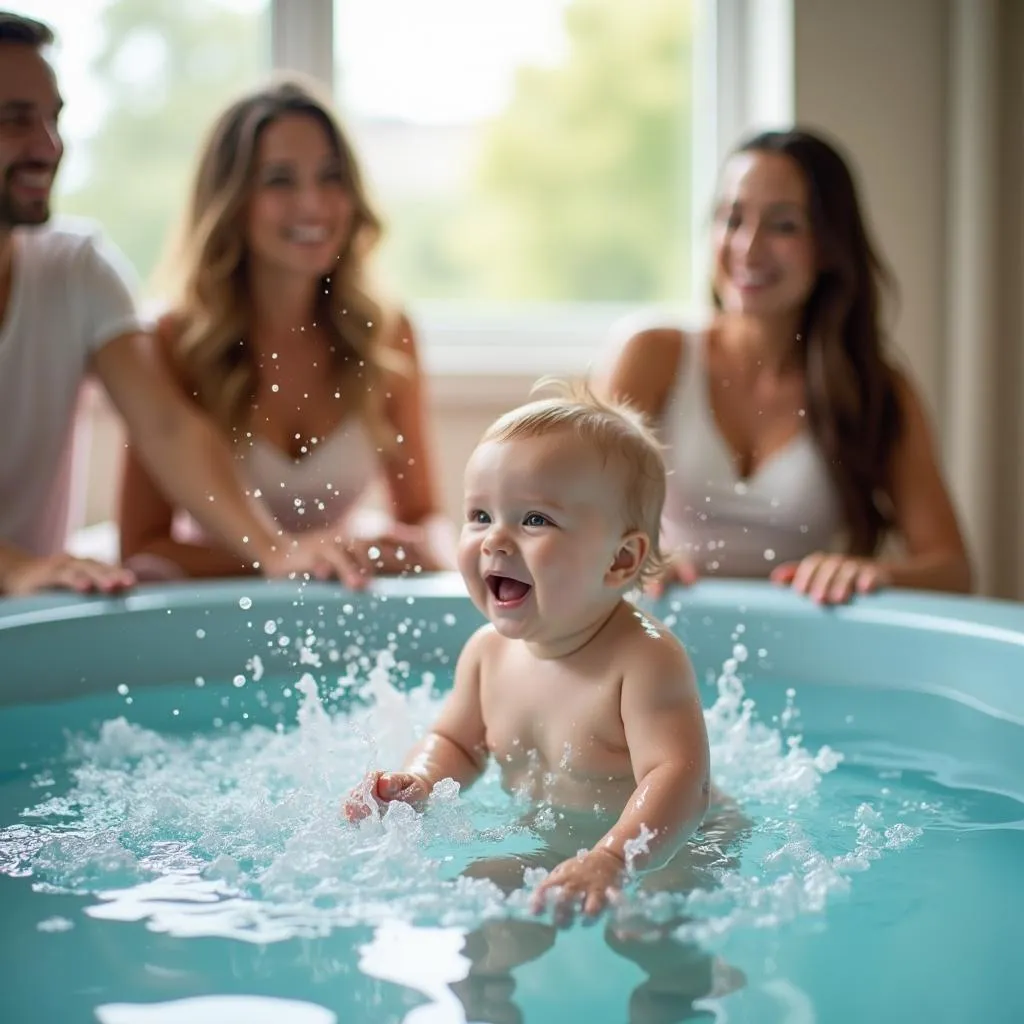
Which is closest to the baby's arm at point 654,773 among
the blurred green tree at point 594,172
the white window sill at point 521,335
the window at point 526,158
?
the white window sill at point 521,335

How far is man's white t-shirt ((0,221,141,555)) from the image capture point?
7.43ft

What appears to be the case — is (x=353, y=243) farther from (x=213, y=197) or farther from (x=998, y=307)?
(x=998, y=307)

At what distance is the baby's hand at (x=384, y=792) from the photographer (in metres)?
1.29

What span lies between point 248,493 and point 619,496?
3.55 feet

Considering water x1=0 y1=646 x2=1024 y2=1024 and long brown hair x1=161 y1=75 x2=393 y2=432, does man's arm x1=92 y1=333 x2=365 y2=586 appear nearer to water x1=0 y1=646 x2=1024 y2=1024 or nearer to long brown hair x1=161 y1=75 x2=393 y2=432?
long brown hair x1=161 y1=75 x2=393 y2=432

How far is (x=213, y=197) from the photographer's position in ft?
7.97

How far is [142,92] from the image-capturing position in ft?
11.5

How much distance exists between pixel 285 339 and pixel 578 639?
1.27 m

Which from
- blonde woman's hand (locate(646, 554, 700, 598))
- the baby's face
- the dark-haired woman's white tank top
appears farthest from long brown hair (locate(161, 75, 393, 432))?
the baby's face

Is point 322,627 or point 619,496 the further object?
point 322,627

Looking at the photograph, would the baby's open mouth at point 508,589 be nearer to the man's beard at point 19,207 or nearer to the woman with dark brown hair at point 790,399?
the woman with dark brown hair at point 790,399

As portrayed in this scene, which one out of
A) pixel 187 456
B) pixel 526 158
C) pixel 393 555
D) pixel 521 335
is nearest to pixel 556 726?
pixel 393 555

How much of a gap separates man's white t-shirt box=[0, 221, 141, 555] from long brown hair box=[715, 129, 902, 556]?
1.14m

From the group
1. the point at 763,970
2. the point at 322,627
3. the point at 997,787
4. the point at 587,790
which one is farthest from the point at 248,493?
the point at 763,970
